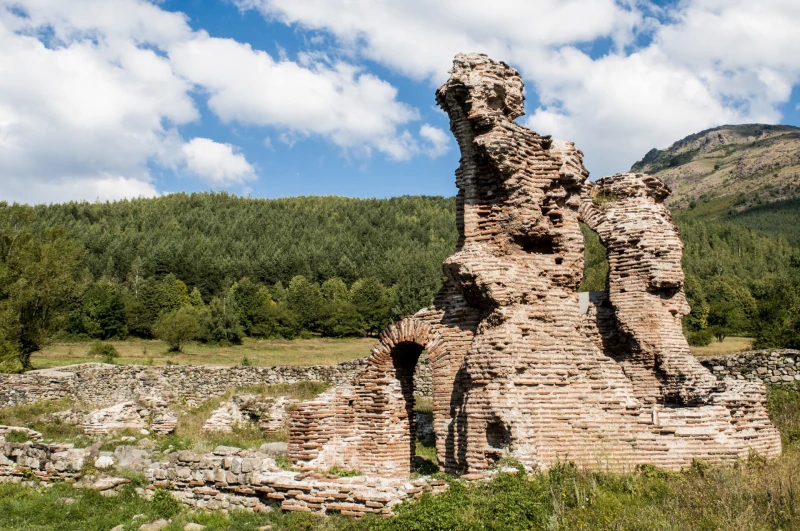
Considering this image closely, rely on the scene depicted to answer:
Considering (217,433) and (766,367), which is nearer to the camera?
(217,433)

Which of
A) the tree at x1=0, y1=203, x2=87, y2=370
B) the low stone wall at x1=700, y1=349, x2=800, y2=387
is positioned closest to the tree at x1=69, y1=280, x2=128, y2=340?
the tree at x1=0, y1=203, x2=87, y2=370

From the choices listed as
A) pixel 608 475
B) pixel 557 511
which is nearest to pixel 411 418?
pixel 608 475

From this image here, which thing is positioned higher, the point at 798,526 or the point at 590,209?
the point at 590,209

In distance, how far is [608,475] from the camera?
8.37 metres

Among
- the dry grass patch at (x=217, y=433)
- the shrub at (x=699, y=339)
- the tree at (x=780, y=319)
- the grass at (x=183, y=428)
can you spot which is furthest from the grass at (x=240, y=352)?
the tree at (x=780, y=319)

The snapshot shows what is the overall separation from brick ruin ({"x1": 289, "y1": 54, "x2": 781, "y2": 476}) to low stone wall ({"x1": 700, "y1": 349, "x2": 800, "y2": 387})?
8402 mm

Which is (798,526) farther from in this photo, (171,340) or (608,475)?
(171,340)

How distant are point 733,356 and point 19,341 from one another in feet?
106

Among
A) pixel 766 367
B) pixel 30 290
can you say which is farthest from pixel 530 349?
pixel 30 290

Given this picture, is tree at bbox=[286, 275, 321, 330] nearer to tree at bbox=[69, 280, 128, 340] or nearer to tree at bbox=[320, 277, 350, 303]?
tree at bbox=[320, 277, 350, 303]

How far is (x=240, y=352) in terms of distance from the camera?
169ft

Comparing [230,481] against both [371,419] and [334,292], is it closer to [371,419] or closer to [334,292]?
[371,419]

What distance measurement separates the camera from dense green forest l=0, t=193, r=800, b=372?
114ft

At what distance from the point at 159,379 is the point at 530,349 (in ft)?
75.5
